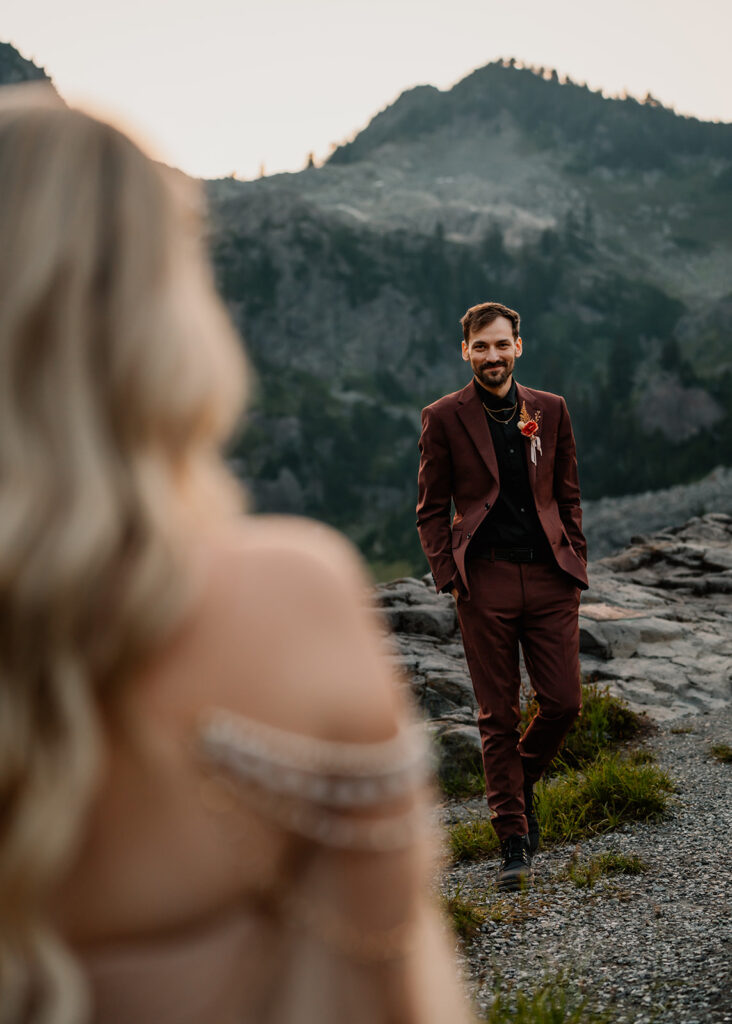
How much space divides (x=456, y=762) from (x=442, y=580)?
272 cm

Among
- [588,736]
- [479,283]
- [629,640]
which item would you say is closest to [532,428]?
[588,736]

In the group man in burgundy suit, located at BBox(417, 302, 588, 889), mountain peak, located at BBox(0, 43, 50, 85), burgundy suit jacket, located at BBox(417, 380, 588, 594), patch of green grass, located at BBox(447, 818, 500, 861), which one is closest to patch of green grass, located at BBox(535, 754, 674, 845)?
patch of green grass, located at BBox(447, 818, 500, 861)

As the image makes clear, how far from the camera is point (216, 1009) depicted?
3.03 feet

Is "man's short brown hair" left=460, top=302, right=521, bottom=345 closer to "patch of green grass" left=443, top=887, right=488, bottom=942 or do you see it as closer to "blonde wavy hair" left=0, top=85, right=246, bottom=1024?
"patch of green grass" left=443, top=887, right=488, bottom=942

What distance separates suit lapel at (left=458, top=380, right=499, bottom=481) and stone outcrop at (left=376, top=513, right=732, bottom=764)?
9.98ft

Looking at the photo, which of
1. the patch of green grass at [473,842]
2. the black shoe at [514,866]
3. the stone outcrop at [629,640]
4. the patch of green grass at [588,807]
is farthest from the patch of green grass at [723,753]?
the black shoe at [514,866]

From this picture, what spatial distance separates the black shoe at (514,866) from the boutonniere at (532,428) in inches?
74.5

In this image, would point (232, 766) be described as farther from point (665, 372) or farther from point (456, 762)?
point (665, 372)

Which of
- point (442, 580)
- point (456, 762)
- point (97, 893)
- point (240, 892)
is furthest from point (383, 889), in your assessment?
point (456, 762)

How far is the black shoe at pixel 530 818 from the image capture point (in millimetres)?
4684

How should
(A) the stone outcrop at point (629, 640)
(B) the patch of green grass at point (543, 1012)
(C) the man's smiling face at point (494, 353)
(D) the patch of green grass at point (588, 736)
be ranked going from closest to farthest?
(B) the patch of green grass at point (543, 1012)
(C) the man's smiling face at point (494, 353)
(D) the patch of green grass at point (588, 736)
(A) the stone outcrop at point (629, 640)

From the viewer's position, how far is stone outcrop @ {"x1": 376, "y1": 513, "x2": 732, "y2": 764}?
26.7 ft

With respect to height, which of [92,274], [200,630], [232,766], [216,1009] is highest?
[92,274]

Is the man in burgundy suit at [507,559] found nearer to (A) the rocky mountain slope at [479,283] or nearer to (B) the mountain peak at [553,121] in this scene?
(A) the rocky mountain slope at [479,283]
